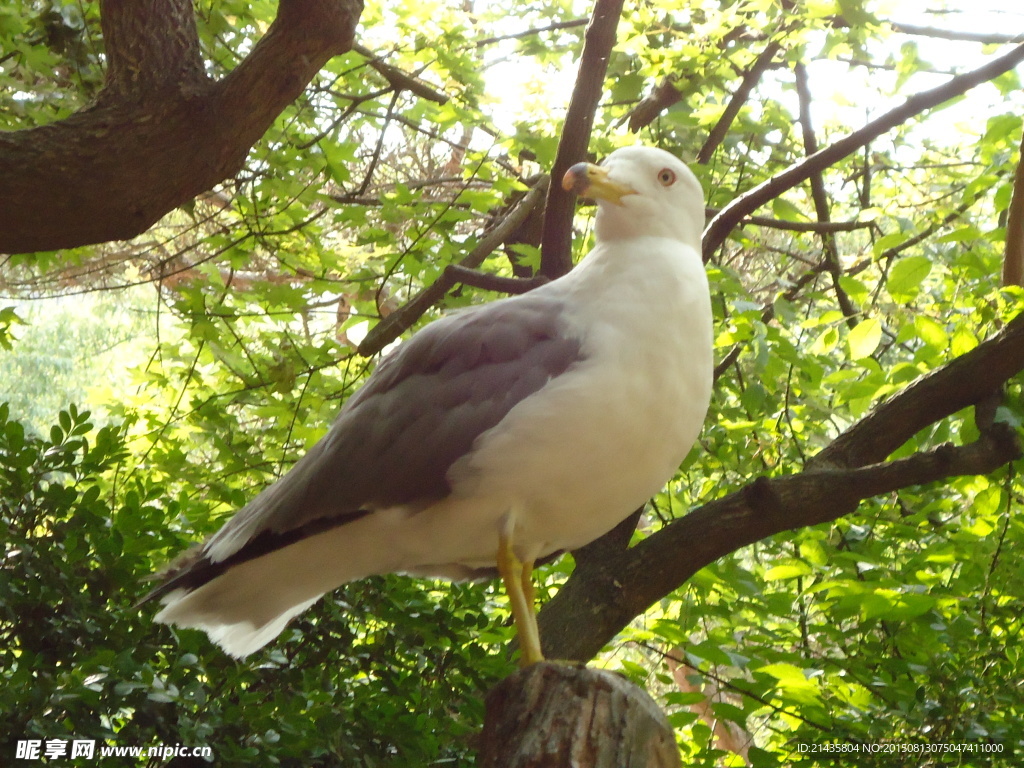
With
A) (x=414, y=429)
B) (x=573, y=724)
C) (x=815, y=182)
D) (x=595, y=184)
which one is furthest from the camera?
(x=815, y=182)

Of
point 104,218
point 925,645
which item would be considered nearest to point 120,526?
point 104,218

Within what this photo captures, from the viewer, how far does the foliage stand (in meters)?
2.05

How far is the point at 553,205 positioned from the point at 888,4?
1.42m

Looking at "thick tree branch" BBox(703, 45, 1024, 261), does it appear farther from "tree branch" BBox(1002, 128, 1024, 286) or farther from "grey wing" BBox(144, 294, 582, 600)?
"grey wing" BBox(144, 294, 582, 600)

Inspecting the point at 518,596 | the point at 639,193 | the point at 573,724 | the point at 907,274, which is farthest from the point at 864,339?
the point at 573,724

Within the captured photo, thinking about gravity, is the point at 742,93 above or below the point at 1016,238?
above

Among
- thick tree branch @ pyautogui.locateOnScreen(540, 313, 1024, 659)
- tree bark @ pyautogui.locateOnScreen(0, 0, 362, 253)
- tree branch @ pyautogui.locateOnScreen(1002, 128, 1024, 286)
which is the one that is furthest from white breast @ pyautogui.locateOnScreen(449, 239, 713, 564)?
tree branch @ pyautogui.locateOnScreen(1002, 128, 1024, 286)

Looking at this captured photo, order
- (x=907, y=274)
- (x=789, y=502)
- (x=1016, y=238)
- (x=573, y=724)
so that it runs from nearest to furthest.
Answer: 1. (x=573, y=724)
2. (x=789, y=502)
3. (x=907, y=274)
4. (x=1016, y=238)

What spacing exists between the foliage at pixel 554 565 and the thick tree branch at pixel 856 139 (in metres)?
0.17

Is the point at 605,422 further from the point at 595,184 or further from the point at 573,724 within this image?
the point at 595,184

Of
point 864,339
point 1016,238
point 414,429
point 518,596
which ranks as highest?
point 1016,238

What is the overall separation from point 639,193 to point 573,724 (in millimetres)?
1332

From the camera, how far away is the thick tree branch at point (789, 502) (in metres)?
2.70

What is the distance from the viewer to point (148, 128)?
2494 millimetres
